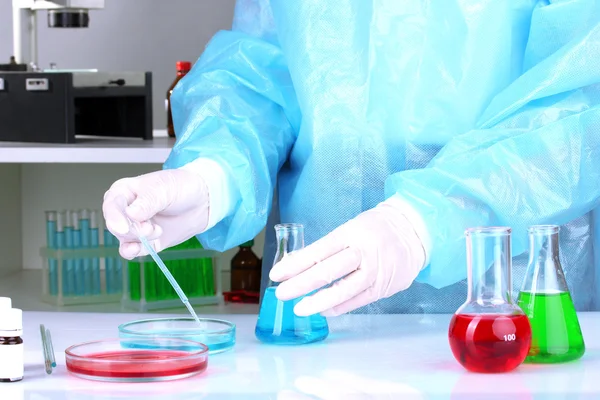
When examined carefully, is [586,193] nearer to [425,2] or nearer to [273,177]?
[425,2]

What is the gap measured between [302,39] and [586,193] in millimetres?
500

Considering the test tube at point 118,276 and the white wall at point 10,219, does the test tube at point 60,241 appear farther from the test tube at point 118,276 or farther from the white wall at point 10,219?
the white wall at point 10,219

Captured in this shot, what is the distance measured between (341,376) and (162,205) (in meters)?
0.41

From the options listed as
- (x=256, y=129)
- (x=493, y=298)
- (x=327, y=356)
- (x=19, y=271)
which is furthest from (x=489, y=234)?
(x=19, y=271)

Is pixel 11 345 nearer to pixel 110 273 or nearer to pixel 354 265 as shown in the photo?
pixel 354 265

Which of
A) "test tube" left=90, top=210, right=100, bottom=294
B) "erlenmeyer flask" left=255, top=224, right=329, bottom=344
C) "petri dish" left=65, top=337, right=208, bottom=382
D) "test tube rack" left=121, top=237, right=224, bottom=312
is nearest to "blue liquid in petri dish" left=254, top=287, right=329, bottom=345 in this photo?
"erlenmeyer flask" left=255, top=224, right=329, bottom=344

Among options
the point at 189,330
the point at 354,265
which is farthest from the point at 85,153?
the point at 354,265

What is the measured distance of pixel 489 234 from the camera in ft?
3.04

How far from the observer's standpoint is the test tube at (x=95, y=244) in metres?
2.55

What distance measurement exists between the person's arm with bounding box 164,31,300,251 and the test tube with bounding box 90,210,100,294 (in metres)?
1.03

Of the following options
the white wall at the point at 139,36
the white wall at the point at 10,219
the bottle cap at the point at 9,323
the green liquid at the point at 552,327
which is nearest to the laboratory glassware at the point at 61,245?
the white wall at the point at 10,219

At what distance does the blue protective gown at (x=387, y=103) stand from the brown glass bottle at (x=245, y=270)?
3.81 ft

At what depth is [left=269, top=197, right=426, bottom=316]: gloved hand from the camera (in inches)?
41.0

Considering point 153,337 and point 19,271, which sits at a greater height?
point 153,337
